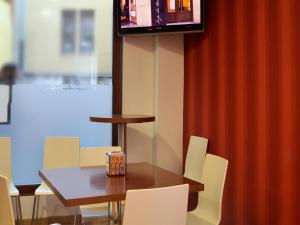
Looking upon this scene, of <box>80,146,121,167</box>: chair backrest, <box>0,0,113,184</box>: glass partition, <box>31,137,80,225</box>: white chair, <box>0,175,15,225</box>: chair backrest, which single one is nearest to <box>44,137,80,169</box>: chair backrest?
<box>31,137,80,225</box>: white chair

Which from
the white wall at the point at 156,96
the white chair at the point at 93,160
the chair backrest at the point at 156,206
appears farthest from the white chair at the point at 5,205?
the white wall at the point at 156,96

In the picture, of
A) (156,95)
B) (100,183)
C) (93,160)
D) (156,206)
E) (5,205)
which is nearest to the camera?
(156,206)

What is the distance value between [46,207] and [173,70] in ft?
6.98

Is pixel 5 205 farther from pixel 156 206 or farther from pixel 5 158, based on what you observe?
pixel 5 158

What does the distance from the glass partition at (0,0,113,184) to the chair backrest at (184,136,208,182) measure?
102 cm

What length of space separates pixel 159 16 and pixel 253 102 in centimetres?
142

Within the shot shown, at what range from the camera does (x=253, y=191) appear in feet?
9.99

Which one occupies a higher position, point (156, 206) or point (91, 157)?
point (91, 157)

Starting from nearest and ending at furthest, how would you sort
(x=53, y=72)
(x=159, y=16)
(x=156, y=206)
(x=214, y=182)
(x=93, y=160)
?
1. (x=156, y=206)
2. (x=214, y=182)
3. (x=93, y=160)
4. (x=159, y=16)
5. (x=53, y=72)

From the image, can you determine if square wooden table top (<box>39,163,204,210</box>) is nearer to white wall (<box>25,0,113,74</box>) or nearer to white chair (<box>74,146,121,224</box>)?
white chair (<box>74,146,121,224</box>)

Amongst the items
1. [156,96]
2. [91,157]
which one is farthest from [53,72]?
[91,157]

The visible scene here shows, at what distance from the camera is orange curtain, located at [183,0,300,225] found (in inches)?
104

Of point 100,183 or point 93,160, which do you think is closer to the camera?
point 100,183

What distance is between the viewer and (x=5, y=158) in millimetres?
3623
